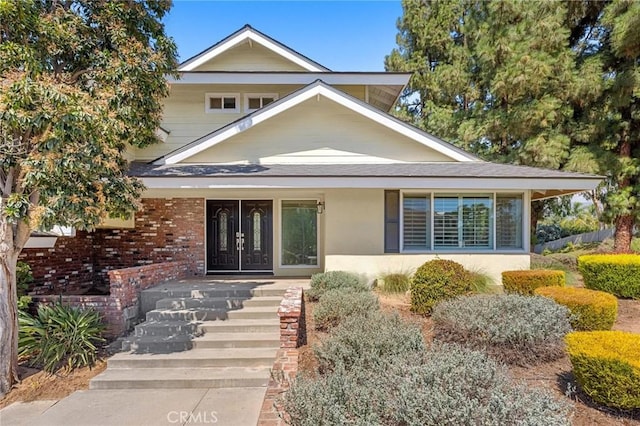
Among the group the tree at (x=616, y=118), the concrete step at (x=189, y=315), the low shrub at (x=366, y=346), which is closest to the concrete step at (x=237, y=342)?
the concrete step at (x=189, y=315)

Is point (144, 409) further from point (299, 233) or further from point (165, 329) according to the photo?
point (299, 233)

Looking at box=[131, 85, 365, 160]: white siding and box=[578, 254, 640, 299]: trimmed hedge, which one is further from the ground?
box=[131, 85, 365, 160]: white siding

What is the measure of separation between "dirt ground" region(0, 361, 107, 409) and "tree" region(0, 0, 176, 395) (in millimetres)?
220

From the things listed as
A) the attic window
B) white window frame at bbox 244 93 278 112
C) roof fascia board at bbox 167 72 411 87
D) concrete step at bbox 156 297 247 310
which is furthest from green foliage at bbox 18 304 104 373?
white window frame at bbox 244 93 278 112

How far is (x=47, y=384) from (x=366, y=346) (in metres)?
5.28

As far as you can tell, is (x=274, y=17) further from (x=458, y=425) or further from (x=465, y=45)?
(x=458, y=425)

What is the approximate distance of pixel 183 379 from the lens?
5.86 meters

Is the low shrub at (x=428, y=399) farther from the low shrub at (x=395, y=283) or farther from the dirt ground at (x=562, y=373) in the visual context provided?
the low shrub at (x=395, y=283)

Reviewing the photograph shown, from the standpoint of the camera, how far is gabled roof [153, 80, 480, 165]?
10.7 m

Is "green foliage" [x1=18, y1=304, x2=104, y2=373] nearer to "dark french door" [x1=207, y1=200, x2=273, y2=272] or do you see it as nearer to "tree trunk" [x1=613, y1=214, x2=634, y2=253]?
"dark french door" [x1=207, y1=200, x2=273, y2=272]

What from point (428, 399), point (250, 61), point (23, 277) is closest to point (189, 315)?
point (23, 277)

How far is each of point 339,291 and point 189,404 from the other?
3.74m

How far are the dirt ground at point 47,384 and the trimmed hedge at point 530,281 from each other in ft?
28.9

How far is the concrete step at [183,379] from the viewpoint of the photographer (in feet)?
19.0
